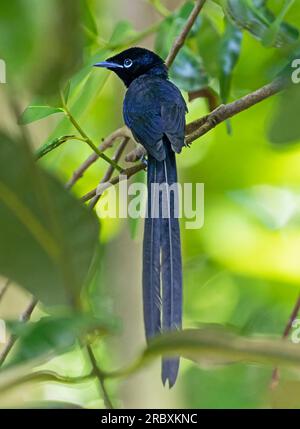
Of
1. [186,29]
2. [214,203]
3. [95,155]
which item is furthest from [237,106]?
[214,203]

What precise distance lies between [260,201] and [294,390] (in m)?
1.06

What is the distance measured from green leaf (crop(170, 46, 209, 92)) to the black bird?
0.02m

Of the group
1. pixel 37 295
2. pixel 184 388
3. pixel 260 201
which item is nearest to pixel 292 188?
pixel 260 201

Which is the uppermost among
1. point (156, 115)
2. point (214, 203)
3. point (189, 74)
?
point (214, 203)

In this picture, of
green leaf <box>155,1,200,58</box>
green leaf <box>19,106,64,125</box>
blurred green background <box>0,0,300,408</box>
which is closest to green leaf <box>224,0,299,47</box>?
blurred green background <box>0,0,300,408</box>

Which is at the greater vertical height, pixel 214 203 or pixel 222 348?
pixel 214 203

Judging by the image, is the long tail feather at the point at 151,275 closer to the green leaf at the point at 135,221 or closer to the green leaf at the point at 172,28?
the green leaf at the point at 135,221

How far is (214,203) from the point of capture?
1928 mm

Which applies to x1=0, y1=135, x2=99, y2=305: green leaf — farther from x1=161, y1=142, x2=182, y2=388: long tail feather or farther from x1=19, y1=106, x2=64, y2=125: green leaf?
x1=19, y1=106, x2=64, y2=125: green leaf

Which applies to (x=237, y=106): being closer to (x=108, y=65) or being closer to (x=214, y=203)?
(x=108, y=65)

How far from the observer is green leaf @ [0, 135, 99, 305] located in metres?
0.49

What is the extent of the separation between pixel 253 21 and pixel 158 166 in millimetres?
276

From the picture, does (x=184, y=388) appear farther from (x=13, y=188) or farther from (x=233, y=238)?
(x=13, y=188)
